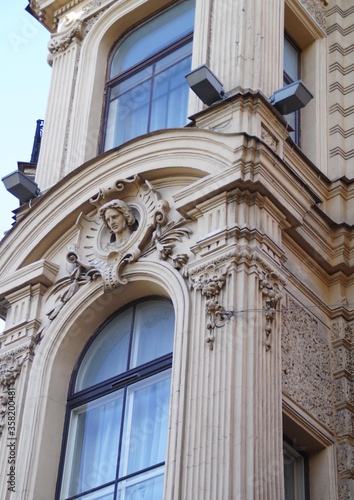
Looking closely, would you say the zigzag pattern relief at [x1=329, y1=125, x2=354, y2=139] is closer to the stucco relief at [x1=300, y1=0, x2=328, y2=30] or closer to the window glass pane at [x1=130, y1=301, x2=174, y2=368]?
the stucco relief at [x1=300, y1=0, x2=328, y2=30]

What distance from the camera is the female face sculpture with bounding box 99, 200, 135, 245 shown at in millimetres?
14359

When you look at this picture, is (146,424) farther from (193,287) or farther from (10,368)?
(10,368)

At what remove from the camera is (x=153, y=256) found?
45.5ft

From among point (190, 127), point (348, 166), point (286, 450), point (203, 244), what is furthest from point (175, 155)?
point (286, 450)

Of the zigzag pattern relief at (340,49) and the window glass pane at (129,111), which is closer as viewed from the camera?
the window glass pane at (129,111)

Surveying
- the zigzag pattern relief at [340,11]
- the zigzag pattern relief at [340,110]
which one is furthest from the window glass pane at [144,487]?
the zigzag pattern relief at [340,11]

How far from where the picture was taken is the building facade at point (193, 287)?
40.1 ft

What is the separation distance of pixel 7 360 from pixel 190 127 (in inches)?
131

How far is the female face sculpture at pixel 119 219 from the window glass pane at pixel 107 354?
848 mm

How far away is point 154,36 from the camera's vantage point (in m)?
17.2

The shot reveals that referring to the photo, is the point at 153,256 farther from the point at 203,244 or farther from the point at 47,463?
the point at 47,463

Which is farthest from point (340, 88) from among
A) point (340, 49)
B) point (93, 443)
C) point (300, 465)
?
point (93, 443)

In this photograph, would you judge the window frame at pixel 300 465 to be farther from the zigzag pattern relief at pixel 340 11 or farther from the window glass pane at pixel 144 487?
the zigzag pattern relief at pixel 340 11

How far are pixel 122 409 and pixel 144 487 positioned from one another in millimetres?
1161
